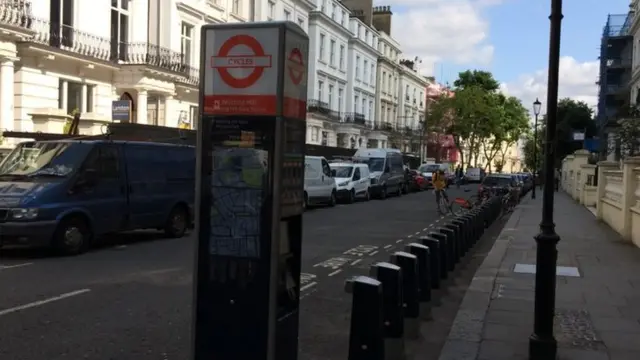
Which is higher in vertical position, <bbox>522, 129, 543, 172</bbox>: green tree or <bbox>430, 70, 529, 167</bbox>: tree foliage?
<bbox>430, 70, 529, 167</bbox>: tree foliage

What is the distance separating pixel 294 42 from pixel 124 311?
4302mm

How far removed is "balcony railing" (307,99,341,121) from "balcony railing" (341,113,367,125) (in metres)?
2.72

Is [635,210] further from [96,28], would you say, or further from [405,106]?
[405,106]

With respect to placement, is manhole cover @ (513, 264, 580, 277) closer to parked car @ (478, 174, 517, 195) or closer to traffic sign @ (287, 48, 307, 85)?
traffic sign @ (287, 48, 307, 85)

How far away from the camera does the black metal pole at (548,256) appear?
17.9 ft

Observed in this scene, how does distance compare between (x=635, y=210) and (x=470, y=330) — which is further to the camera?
(x=635, y=210)

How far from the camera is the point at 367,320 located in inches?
182

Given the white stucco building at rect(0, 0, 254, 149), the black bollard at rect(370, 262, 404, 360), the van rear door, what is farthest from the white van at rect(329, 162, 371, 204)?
the black bollard at rect(370, 262, 404, 360)

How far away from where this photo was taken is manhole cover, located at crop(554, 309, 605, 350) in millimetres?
6031

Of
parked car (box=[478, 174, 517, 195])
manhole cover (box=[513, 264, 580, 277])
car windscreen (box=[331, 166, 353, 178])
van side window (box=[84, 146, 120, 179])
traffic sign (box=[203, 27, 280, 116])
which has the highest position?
traffic sign (box=[203, 27, 280, 116])

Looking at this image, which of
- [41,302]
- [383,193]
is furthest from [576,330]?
[383,193]

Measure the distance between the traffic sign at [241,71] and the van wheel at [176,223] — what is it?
10.0 meters

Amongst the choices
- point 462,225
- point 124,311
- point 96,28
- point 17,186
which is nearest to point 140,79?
point 96,28

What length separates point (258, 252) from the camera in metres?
4.30
